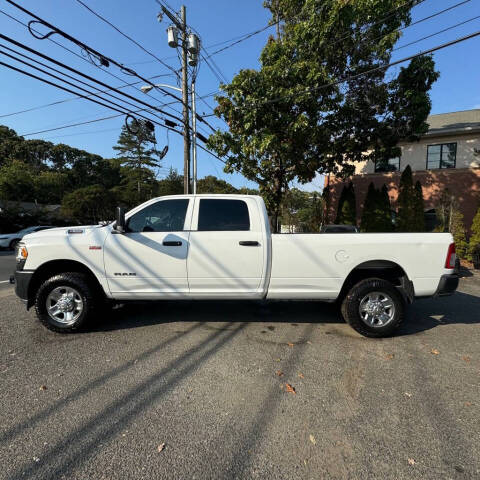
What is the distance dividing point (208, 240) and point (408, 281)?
2.79m

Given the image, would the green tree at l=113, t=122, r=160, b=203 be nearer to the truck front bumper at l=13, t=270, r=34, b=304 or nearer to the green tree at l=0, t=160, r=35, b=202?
the green tree at l=0, t=160, r=35, b=202

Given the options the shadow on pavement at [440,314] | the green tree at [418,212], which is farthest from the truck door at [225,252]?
the green tree at [418,212]

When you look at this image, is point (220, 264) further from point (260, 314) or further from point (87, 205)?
point (87, 205)

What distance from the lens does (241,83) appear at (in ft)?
32.8

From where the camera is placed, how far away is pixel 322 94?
33.0 ft

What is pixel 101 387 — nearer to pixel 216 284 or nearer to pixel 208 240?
pixel 216 284

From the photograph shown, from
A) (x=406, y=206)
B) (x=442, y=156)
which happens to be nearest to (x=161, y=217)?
(x=406, y=206)

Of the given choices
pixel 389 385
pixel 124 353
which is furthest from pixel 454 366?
pixel 124 353

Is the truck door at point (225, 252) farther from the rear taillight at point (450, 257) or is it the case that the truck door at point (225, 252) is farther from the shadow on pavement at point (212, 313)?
the rear taillight at point (450, 257)

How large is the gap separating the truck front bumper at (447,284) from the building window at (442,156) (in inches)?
626

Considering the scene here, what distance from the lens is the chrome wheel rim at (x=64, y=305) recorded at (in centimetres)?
367

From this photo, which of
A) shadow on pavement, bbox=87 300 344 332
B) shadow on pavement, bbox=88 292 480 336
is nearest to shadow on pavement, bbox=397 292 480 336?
shadow on pavement, bbox=88 292 480 336

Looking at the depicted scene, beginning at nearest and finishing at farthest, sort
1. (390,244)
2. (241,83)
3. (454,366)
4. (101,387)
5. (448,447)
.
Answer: (448,447), (101,387), (454,366), (390,244), (241,83)

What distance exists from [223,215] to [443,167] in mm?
17645
